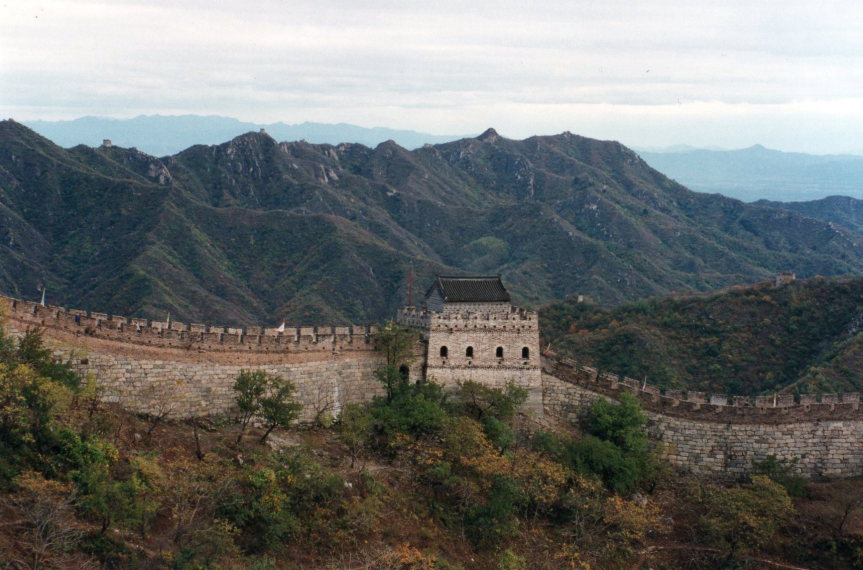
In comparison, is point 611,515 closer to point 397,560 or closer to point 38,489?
point 397,560

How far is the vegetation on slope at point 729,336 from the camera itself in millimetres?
59219

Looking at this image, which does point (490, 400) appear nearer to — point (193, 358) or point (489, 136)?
point (193, 358)

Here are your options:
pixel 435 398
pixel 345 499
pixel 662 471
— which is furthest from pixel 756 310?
pixel 345 499

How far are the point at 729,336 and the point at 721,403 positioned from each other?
95.4 ft

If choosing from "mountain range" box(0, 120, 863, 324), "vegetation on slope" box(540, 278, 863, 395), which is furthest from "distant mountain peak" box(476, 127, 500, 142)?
"vegetation on slope" box(540, 278, 863, 395)

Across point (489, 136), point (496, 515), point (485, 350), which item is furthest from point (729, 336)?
point (489, 136)

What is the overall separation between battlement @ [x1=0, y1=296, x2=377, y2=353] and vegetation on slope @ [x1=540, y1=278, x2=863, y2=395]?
90.6ft

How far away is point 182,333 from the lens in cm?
3253

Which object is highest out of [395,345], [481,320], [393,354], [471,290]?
[471,290]

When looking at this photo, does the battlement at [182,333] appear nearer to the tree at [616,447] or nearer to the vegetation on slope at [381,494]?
the vegetation on slope at [381,494]

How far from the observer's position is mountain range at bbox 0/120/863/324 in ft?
305

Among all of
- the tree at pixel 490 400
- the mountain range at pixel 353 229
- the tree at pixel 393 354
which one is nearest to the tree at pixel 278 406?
the tree at pixel 393 354

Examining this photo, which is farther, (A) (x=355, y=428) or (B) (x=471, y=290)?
(B) (x=471, y=290)

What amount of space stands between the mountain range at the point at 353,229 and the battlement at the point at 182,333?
45.2 meters
